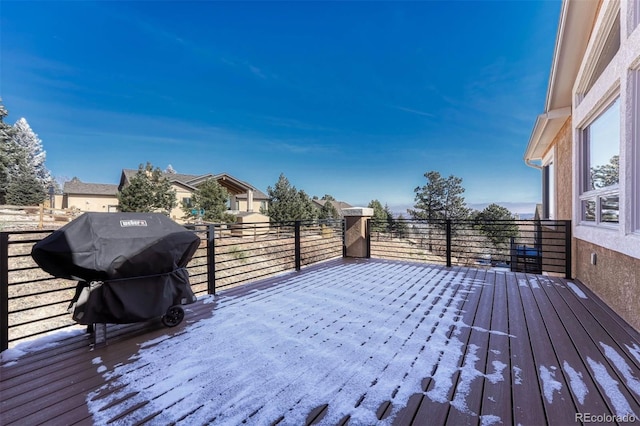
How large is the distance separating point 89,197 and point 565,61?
100 ft

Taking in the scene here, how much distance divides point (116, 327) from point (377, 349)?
2420mm

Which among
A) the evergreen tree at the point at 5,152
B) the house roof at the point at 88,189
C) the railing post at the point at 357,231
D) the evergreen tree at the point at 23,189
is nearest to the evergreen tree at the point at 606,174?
the railing post at the point at 357,231

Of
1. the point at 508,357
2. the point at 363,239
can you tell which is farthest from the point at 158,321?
the point at 363,239

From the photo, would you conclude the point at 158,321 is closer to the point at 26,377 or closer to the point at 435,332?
the point at 26,377

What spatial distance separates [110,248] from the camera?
2.17m

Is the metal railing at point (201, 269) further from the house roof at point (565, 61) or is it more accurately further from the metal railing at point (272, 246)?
the house roof at point (565, 61)

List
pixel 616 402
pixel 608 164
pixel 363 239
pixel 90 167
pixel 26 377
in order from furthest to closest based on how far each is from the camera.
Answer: pixel 90 167 → pixel 363 239 → pixel 608 164 → pixel 26 377 → pixel 616 402

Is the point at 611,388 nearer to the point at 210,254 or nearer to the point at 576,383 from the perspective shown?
the point at 576,383

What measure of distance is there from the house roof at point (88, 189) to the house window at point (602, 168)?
29165 millimetres

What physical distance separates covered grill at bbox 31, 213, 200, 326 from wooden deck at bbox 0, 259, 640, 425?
32 centimetres

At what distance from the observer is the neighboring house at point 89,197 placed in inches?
920

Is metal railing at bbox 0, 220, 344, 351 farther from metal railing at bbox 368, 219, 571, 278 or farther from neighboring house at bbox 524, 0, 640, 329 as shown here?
neighboring house at bbox 524, 0, 640, 329

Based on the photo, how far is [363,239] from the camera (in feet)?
21.1

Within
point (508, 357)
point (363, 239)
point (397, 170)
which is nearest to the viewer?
point (508, 357)
